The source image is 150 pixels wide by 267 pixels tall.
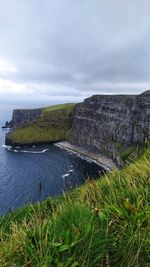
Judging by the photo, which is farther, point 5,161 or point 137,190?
point 5,161

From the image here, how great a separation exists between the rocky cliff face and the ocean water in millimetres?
16727

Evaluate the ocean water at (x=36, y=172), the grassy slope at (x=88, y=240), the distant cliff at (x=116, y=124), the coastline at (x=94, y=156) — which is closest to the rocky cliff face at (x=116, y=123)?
the distant cliff at (x=116, y=124)

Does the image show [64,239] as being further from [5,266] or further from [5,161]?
[5,161]

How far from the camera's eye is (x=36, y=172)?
5118 inches

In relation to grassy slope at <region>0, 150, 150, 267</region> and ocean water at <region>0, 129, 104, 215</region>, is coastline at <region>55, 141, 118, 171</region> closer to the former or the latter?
ocean water at <region>0, 129, 104, 215</region>

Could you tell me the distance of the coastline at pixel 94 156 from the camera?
14519 cm

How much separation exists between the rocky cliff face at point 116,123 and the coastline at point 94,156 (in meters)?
3.80

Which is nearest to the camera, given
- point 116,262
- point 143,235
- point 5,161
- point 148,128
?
point 116,262

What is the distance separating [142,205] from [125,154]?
136668 mm

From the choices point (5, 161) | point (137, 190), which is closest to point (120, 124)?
point (5, 161)

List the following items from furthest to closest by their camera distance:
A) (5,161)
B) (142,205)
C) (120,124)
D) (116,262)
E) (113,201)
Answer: (120,124) → (5,161) → (113,201) → (142,205) → (116,262)

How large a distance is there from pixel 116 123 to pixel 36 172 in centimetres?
5686

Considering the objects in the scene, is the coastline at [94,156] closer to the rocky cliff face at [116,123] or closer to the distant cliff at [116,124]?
the distant cliff at [116,124]

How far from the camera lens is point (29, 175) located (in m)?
126
